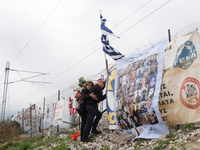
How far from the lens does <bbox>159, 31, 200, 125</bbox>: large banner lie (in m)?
4.07

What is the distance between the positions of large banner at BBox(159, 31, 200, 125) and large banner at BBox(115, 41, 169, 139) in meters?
0.19

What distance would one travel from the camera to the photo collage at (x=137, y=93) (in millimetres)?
4758

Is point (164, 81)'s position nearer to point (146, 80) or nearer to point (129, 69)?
point (146, 80)

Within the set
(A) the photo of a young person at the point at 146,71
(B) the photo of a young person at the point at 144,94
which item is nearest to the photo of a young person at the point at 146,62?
(A) the photo of a young person at the point at 146,71

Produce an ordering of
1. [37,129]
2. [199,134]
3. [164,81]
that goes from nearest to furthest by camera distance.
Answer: [199,134] < [164,81] < [37,129]

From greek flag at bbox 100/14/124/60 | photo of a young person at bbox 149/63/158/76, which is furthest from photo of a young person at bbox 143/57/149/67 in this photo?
greek flag at bbox 100/14/124/60

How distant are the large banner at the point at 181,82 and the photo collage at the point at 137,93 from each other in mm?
267

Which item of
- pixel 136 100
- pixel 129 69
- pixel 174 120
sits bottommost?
pixel 174 120

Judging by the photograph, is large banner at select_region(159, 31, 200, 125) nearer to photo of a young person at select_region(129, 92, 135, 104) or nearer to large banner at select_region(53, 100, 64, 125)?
photo of a young person at select_region(129, 92, 135, 104)

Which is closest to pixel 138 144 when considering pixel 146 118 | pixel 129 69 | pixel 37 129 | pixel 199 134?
pixel 146 118

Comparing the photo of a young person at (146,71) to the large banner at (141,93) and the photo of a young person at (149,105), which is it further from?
the photo of a young person at (149,105)

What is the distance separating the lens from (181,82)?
170 inches

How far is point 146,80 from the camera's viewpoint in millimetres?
4941

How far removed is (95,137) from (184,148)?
372 cm
